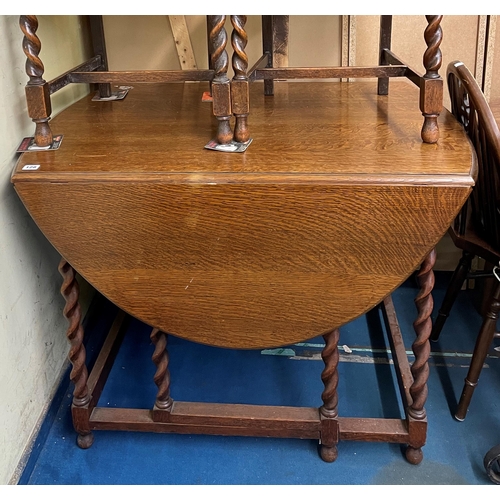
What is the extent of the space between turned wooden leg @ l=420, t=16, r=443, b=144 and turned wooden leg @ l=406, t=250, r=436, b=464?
29cm

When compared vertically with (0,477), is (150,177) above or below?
above

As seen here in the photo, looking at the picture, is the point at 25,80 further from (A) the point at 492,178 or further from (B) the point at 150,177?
(A) the point at 492,178

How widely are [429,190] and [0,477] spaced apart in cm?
111

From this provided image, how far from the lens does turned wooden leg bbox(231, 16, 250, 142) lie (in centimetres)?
114

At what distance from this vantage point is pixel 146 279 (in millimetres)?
1260

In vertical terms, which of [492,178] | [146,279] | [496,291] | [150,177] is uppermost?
[150,177]

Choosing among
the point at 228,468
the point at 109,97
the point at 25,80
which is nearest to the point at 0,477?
the point at 228,468

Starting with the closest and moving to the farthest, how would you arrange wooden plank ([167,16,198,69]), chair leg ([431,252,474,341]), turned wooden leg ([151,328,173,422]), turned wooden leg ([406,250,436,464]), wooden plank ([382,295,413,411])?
turned wooden leg ([406,250,436,464]) → turned wooden leg ([151,328,173,422]) → wooden plank ([382,295,413,411]) → chair leg ([431,252,474,341]) → wooden plank ([167,16,198,69])

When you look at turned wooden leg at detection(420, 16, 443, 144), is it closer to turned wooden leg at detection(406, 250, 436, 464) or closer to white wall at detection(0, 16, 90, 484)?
turned wooden leg at detection(406, 250, 436, 464)

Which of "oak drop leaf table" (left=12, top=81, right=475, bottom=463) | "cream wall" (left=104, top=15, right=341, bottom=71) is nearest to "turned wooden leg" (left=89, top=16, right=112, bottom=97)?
"cream wall" (left=104, top=15, right=341, bottom=71)

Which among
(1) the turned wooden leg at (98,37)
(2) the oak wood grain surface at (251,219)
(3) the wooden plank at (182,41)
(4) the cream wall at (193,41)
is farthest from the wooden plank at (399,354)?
(1) the turned wooden leg at (98,37)

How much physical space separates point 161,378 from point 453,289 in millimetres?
966
